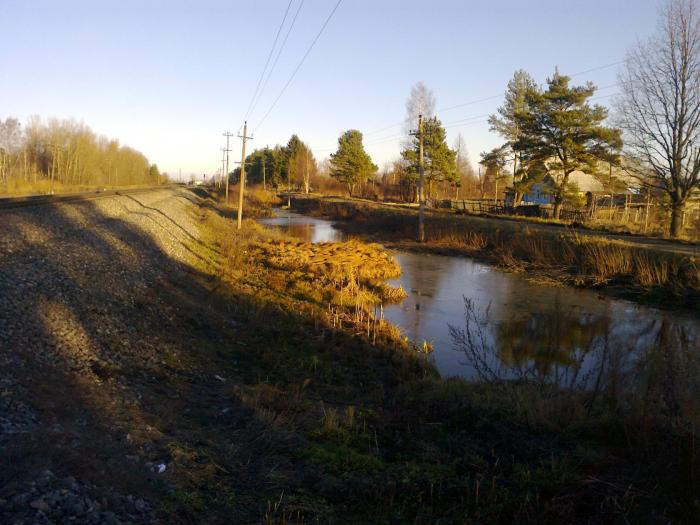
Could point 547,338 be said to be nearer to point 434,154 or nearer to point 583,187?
point 434,154

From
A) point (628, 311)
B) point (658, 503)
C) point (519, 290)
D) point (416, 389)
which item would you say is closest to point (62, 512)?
point (658, 503)

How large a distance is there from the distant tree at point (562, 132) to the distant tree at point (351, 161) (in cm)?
4662

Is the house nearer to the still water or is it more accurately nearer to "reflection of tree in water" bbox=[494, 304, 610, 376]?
the still water

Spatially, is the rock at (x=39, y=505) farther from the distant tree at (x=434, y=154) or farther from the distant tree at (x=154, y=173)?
the distant tree at (x=154, y=173)

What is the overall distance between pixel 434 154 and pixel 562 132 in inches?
779

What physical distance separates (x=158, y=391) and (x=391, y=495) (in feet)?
13.2

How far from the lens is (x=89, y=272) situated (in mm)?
12422

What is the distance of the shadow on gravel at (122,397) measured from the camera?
14.5 feet

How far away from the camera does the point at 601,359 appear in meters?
8.88

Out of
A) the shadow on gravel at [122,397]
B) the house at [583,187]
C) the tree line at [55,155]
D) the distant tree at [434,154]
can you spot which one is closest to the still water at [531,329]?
the shadow on gravel at [122,397]

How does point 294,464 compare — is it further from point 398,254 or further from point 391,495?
point 398,254

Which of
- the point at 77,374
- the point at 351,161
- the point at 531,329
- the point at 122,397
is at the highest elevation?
the point at 351,161

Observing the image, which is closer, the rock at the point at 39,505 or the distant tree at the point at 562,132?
the rock at the point at 39,505

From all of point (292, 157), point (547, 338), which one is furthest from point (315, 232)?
point (292, 157)
